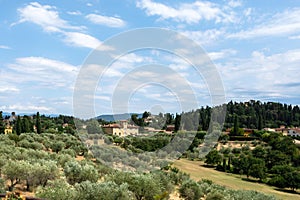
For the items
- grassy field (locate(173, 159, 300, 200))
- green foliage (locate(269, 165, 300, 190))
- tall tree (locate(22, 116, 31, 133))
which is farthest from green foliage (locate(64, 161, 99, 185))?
tall tree (locate(22, 116, 31, 133))

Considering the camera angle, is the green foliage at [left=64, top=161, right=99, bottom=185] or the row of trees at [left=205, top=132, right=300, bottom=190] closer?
the green foliage at [left=64, top=161, right=99, bottom=185]

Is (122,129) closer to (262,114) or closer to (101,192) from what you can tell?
(101,192)

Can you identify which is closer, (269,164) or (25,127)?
(269,164)

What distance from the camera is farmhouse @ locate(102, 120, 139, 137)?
54062mm

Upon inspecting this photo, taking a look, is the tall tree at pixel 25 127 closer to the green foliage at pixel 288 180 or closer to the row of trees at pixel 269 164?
the row of trees at pixel 269 164

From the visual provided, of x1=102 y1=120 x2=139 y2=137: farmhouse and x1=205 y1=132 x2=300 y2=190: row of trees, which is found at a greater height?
x1=102 y1=120 x2=139 y2=137: farmhouse

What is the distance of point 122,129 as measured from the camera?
54.6m

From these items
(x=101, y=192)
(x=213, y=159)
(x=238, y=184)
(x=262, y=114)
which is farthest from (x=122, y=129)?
(x=262, y=114)

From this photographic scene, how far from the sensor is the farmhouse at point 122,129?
177 feet

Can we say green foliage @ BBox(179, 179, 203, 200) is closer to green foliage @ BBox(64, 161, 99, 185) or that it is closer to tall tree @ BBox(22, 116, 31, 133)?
green foliage @ BBox(64, 161, 99, 185)

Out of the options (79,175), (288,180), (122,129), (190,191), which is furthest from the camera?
(122,129)

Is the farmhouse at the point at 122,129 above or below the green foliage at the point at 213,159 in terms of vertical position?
above

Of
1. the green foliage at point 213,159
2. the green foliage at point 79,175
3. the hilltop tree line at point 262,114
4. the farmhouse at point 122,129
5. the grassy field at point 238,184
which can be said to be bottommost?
the grassy field at point 238,184

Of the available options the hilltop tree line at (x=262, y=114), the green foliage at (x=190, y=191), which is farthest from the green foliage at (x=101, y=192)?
the hilltop tree line at (x=262, y=114)
